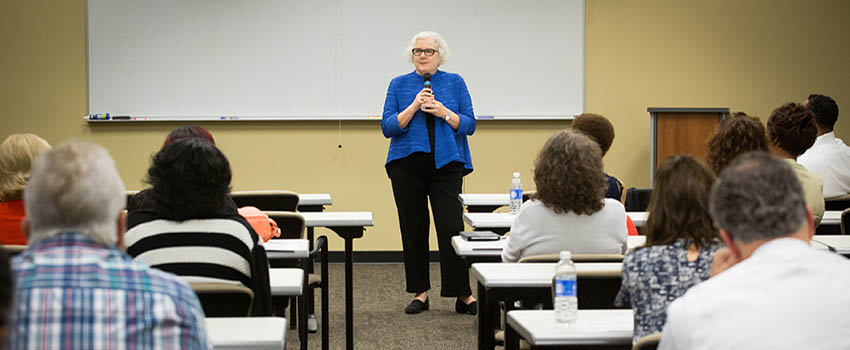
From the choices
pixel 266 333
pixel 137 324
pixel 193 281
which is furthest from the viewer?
pixel 193 281

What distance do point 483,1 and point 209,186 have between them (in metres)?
4.82

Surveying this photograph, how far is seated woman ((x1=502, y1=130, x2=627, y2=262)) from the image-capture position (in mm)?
2936

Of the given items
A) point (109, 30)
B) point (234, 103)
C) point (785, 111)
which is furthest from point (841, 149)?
point (109, 30)

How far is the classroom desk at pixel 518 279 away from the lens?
2568mm

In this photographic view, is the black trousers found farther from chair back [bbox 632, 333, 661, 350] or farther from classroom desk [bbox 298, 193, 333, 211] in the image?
chair back [bbox 632, 333, 661, 350]

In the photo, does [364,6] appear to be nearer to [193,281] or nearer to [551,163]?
[551,163]

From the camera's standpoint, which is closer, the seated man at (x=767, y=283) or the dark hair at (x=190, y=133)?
the seated man at (x=767, y=283)

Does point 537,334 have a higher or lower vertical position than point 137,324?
lower

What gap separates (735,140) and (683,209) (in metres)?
1.33

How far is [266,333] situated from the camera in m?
2.00

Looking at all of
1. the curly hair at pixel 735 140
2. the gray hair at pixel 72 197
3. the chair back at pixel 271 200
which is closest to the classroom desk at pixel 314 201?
the chair back at pixel 271 200

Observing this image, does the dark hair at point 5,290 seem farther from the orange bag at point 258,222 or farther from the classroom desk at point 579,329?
the orange bag at point 258,222

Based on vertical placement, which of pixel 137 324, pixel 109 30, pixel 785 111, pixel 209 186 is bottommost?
pixel 137 324

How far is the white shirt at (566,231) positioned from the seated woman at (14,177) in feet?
5.90
